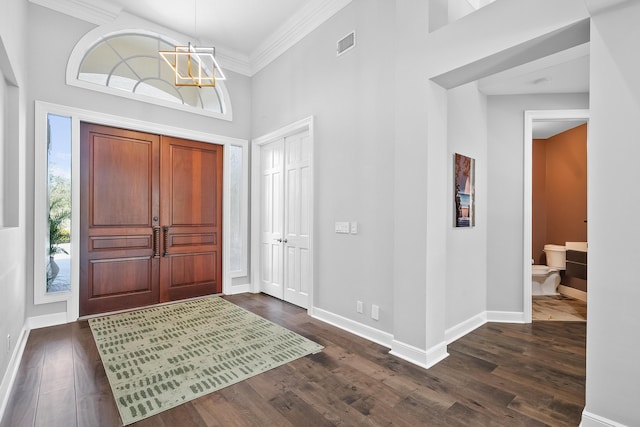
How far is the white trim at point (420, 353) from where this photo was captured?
8.30ft

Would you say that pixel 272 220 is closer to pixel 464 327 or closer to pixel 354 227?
pixel 354 227

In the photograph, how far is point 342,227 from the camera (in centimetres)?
338

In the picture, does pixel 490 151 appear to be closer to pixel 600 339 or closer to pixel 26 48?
pixel 600 339

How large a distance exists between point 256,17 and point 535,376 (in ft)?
A: 15.4

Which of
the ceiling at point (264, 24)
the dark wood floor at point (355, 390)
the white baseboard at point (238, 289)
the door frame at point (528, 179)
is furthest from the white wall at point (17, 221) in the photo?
the door frame at point (528, 179)

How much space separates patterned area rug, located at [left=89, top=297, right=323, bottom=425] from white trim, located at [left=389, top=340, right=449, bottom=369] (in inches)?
27.7

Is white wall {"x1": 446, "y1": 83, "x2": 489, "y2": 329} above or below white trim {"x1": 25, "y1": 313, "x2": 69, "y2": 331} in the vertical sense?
above

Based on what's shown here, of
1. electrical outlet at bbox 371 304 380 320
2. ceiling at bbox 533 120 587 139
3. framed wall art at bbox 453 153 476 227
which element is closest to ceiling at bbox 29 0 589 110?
framed wall art at bbox 453 153 476 227

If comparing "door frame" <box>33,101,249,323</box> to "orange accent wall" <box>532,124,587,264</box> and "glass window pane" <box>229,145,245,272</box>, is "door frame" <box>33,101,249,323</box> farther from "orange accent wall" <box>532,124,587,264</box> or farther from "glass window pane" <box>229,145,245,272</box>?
"orange accent wall" <box>532,124,587,264</box>

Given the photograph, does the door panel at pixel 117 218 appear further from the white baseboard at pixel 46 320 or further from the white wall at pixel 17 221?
the white wall at pixel 17 221

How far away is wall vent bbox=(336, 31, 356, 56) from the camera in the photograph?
3275mm

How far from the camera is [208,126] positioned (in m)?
4.62

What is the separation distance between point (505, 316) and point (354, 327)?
6.06ft

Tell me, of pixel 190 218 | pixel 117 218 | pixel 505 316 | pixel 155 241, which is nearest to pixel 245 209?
pixel 190 218
